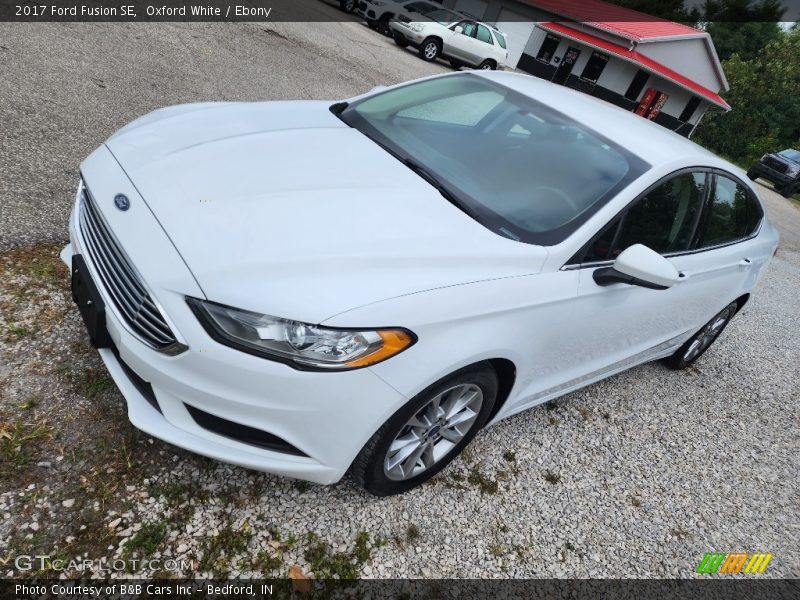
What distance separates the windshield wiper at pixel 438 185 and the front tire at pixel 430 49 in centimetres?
1446

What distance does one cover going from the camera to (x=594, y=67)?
27.2 meters

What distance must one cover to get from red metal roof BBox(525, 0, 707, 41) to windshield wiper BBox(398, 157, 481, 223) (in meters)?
25.8

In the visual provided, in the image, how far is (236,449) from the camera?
1.84 metres

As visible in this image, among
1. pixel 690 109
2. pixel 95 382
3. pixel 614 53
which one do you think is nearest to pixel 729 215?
pixel 95 382

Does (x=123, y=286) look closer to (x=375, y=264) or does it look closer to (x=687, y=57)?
(x=375, y=264)

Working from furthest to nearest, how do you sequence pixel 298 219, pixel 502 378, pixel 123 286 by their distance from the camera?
pixel 502 378 < pixel 298 219 < pixel 123 286

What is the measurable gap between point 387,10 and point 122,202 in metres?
16.1

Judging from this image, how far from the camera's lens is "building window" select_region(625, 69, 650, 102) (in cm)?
2679

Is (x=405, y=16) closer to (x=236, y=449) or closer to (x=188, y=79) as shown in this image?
(x=188, y=79)

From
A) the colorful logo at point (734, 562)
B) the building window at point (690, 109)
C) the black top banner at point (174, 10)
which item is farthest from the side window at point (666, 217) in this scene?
the building window at point (690, 109)

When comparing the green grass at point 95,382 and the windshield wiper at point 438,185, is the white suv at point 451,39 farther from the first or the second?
the green grass at point 95,382

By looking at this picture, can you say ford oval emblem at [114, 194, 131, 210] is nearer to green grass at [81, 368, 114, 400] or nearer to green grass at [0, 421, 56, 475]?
green grass at [81, 368, 114, 400]

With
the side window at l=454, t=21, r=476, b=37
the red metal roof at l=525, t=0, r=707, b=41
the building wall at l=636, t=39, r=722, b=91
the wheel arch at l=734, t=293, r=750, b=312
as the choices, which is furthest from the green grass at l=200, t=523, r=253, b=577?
the building wall at l=636, t=39, r=722, b=91

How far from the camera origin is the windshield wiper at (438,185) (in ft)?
7.61
